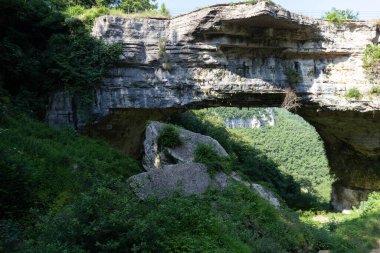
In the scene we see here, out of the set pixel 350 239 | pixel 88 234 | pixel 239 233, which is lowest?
pixel 350 239

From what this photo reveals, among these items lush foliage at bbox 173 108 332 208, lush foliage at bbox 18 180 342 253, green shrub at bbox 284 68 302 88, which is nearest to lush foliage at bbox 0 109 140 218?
lush foliage at bbox 18 180 342 253

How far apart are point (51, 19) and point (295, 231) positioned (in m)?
10.2

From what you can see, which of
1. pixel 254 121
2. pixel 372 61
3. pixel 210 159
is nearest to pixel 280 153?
pixel 254 121

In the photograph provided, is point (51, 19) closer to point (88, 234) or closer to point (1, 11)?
point (1, 11)

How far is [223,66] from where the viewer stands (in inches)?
539

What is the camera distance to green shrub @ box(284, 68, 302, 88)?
45.8ft

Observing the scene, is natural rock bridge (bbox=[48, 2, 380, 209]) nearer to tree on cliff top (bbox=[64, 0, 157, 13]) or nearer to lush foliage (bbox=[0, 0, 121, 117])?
lush foliage (bbox=[0, 0, 121, 117])

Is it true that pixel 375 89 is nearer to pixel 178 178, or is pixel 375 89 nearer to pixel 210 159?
pixel 210 159

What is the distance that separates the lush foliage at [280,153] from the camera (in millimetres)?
20391

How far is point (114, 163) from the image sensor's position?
31.2 ft

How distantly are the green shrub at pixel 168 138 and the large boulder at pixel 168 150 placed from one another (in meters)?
0.10

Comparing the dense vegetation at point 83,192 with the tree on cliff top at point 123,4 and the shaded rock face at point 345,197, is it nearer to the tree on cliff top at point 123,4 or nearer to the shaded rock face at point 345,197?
the tree on cliff top at point 123,4

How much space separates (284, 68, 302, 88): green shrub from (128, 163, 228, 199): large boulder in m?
7.32

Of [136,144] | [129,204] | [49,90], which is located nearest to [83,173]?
[129,204]
